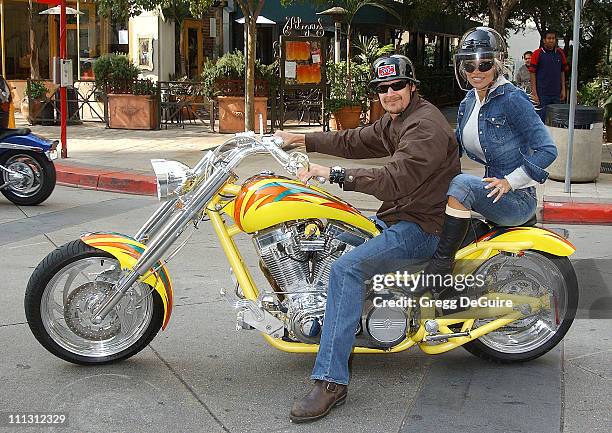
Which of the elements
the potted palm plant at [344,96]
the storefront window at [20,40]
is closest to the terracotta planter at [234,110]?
the potted palm plant at [344,96]

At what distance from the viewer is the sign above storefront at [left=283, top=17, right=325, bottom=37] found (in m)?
18.6

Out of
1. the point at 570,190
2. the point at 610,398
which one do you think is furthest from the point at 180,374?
the point at 570,190

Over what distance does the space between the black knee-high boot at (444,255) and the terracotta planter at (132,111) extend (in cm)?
1350

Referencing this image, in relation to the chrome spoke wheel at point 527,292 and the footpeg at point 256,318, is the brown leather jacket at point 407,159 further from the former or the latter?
the footpeg at point 256,318

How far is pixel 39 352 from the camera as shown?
201 inches

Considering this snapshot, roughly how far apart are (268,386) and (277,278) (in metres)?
0.58

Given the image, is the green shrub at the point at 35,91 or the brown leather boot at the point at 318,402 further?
the green shrub at the point at 35,91

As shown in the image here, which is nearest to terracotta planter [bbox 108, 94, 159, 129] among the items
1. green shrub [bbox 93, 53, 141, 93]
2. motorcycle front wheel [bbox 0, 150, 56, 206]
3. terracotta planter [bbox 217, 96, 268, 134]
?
green shrub [bbox 93, 53, 141, 93]

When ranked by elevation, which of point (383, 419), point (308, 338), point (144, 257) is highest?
point (144, 257)

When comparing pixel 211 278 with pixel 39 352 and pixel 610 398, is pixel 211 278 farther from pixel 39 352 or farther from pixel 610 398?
pixel 610 398

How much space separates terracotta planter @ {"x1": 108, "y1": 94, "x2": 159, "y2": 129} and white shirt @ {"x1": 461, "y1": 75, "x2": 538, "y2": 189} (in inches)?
517

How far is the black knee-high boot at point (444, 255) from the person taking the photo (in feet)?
14.6

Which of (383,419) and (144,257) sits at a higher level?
(144,257)

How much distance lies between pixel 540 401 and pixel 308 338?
1.19 m
